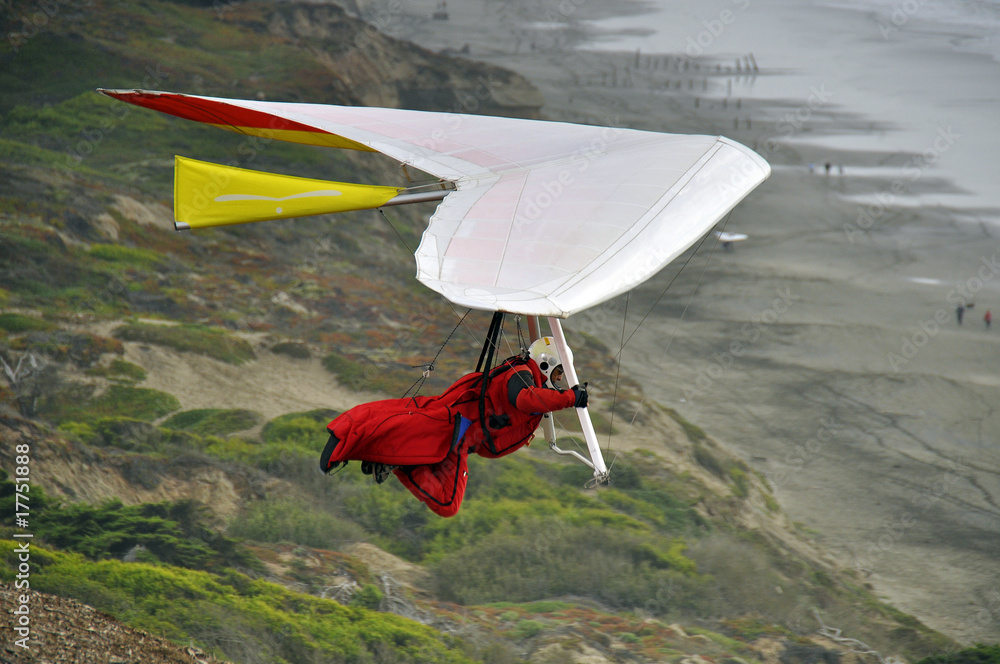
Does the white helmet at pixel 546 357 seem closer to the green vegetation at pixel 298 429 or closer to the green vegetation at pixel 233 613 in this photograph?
the green vegetation at pixel 233 613

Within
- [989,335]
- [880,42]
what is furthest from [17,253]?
[880,42]

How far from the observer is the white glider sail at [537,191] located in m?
6.32

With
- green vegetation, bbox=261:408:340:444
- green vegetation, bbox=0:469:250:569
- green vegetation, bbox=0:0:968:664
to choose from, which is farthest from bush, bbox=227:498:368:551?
green vegetation, bbox=261:408:340:444

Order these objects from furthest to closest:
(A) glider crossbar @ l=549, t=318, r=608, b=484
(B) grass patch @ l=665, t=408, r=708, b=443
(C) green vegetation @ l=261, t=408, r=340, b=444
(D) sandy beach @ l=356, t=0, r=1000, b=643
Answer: (B) grass patch @ l=665, t=408, r=708, b=443 → (D) sandy beach @ l=356, t=0, r=1000, b=643 → (C) green vegetation @ l=261, t=408, r=340, b=444 → (A) glider crossbar @ l=549, t=318, r=608, b=484

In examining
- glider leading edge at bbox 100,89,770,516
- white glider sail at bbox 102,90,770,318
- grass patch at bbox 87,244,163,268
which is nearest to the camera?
white glider sail at bbox 102,90,770,318

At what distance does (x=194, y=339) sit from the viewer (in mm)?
21484

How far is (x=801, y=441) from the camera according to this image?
961 inches

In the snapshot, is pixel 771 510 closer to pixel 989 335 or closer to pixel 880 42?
pixel 989 335

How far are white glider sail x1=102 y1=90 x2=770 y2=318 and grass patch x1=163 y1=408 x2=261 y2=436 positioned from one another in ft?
35.4

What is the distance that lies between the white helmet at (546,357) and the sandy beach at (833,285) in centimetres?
333

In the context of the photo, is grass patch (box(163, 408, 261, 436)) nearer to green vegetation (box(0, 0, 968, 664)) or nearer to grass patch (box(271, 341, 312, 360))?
green vegetation (box(0, 0, 968, 664))

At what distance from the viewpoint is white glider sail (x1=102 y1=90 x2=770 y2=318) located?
6.32 meters

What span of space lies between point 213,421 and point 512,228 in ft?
46.1

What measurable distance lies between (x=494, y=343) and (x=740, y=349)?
76.6 ft
